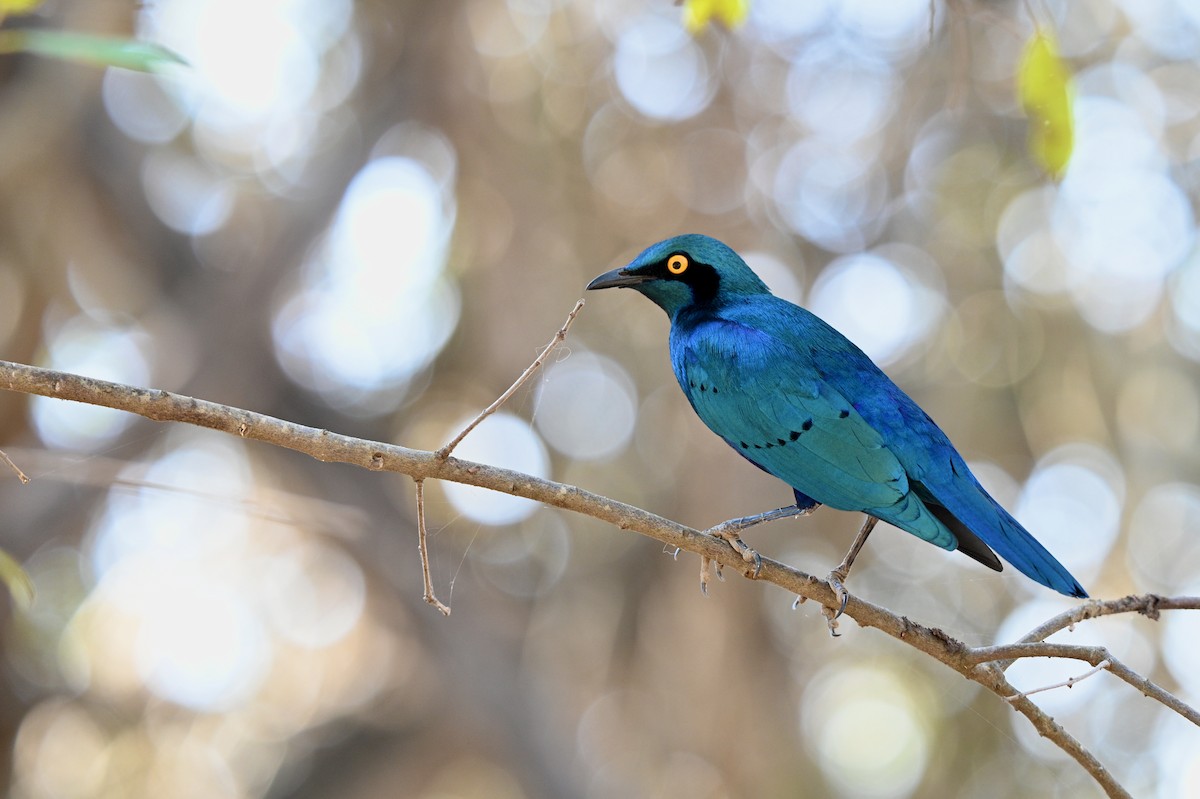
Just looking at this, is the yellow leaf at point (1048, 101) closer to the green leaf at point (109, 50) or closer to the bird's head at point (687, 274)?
the bird's head at point (687, 274)

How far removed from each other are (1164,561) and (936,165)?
15.2ft

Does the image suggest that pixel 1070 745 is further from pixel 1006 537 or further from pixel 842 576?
pixel 842 576

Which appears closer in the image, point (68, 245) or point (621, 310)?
point (68, 245)

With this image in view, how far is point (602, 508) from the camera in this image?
3.05 meters

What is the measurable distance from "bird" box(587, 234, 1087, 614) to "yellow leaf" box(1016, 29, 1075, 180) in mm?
1256

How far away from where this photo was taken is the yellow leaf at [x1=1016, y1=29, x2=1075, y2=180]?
10.4 feet

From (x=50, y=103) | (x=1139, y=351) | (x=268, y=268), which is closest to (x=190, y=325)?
(x=268, y=268)

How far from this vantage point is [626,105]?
1112 centimetres

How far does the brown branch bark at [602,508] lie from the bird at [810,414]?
0.88ft

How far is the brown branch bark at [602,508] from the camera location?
8.96ft

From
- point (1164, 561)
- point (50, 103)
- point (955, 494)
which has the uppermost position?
point (1164, 561)

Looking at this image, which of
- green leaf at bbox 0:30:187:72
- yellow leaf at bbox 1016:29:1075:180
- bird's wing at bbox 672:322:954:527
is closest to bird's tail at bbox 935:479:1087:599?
bird's wing at bbox 672:322:954:527

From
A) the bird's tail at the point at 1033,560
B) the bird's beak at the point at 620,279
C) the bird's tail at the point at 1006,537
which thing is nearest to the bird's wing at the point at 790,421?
the bird's tail at the point at 1006,537

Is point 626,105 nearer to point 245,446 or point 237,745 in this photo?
point 245,446
